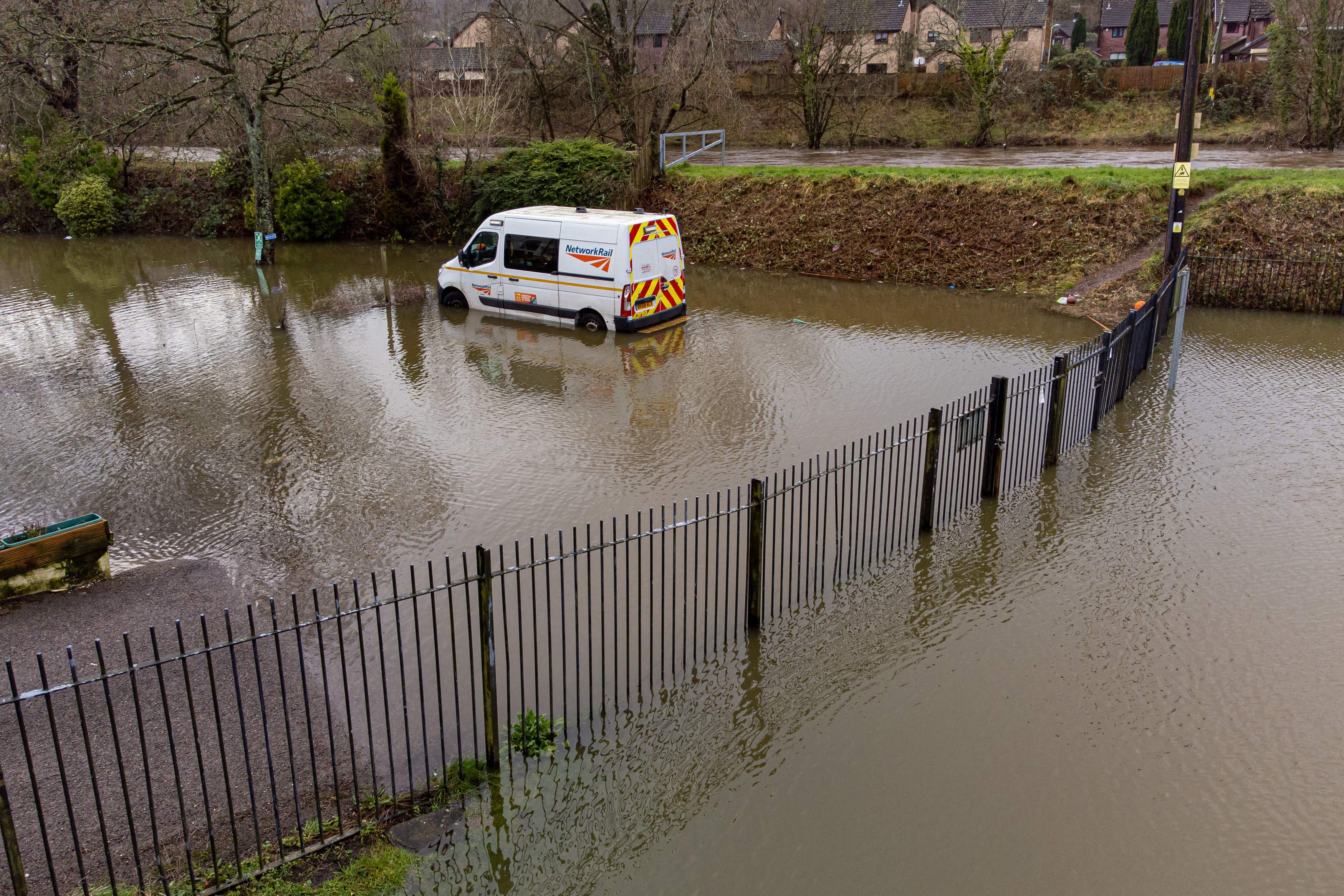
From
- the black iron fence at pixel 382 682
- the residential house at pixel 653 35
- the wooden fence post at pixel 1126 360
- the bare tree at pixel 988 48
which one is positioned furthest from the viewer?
the residential house at pixel 653 35

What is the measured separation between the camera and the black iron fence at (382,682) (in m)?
5.09

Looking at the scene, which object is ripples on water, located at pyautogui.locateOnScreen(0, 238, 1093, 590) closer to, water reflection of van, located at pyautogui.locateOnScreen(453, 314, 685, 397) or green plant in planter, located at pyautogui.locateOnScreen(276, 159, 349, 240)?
water reflection of van, located at pyautogui.locateOnScreen(453, 314, 685, 397)

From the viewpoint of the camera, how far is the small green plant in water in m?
6.10

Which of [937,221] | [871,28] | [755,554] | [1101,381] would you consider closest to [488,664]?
[755,554]

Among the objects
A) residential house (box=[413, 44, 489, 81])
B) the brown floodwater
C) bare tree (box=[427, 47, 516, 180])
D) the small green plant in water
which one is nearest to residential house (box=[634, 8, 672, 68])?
residential house (box=[413, 44, 489, 81])

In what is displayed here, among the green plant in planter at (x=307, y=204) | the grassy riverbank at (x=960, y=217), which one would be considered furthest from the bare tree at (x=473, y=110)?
the green plant in planter at (x=307, y=204)

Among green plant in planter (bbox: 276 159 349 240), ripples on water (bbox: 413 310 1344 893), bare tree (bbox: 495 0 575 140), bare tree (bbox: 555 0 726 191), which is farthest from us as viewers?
bare tree (bbox: 495 0 575 140)

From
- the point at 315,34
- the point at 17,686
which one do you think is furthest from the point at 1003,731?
the point at 315,34

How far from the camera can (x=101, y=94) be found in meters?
21.3

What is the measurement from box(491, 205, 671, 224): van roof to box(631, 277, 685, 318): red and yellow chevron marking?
1.02 meters

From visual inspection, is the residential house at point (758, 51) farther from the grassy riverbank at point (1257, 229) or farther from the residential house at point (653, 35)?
the grassy riverbank at point (1257, 229)

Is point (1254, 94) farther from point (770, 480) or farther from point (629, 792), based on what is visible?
point (629, 792)

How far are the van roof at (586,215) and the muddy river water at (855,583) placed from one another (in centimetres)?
194

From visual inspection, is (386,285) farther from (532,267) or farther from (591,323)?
(591,323)
